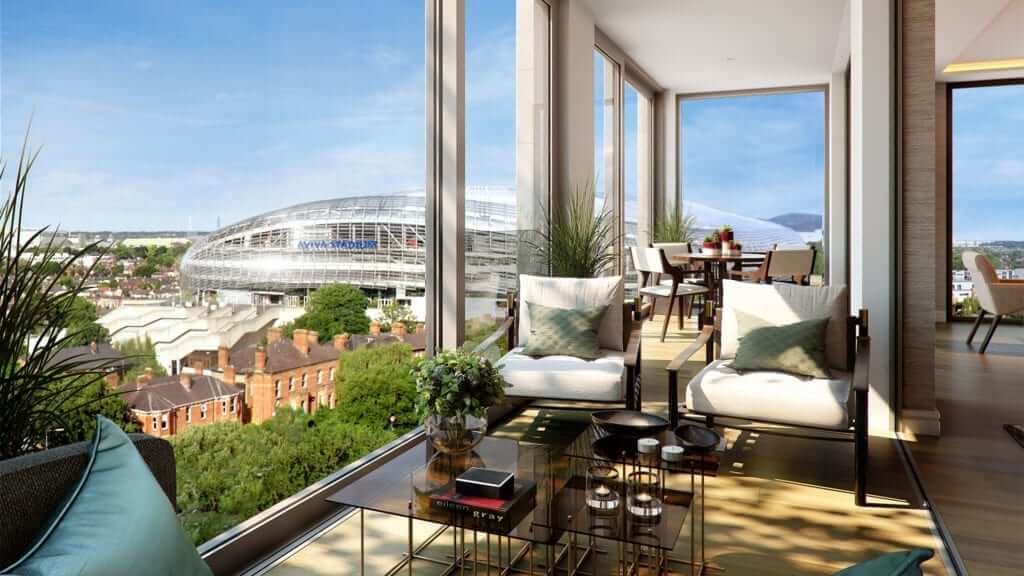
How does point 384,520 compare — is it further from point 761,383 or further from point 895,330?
point 895,330

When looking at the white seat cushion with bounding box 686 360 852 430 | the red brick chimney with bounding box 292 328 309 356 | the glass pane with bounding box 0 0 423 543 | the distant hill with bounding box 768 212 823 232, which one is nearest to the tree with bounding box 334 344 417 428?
the glass pane with bounding box 0 0 423 543

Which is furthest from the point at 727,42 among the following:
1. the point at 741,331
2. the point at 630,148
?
the point at 741,331

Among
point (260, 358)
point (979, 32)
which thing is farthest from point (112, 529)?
point (979, 32)

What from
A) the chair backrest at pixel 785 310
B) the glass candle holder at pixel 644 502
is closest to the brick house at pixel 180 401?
the glass candle holder at pixel 644 502

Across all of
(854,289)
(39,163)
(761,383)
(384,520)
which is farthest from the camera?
(854,289)

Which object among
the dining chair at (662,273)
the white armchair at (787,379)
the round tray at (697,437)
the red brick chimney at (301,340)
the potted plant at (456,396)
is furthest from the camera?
the dining chair at (662,273)

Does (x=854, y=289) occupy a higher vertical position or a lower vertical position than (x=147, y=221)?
lower

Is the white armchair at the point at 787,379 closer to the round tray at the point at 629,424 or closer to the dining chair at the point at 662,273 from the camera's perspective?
the round tray at the point at 629,424
